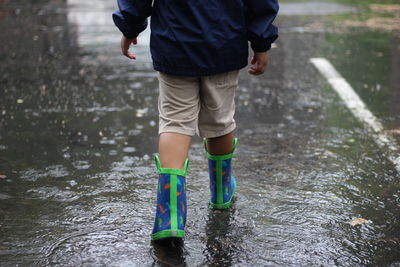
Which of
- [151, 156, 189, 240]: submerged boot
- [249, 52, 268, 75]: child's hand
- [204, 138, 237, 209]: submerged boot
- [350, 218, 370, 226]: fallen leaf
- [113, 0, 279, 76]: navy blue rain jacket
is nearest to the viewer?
[113, 0, 279, 76]: navy blue rain jacket

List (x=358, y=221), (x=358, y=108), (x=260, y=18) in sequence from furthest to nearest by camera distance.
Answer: (x=358, y=108) → (x=358, y=221) → (x=260, y=18)

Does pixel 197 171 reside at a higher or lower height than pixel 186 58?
lower

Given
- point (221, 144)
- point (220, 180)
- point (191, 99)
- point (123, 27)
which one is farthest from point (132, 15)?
point (220, 180)

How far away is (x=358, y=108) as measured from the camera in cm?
601

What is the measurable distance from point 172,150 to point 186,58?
470 mm

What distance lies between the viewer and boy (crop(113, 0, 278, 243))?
124 inches

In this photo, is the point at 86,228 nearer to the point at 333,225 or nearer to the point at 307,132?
the point at 333,225

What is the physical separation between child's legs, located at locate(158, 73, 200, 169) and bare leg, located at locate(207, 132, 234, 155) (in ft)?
1.14

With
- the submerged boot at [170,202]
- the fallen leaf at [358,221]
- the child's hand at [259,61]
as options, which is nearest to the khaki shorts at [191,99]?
the child's hand at [259,61]

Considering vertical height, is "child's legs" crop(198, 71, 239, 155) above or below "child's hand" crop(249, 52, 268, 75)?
below

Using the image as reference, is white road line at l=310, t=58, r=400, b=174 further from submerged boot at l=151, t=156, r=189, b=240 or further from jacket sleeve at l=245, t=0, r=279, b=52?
submerged boot at l=151, t=156, r=189, b=240

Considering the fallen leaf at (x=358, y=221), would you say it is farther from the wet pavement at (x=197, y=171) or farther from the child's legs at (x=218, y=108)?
the child's legs at (x=218, y=108)

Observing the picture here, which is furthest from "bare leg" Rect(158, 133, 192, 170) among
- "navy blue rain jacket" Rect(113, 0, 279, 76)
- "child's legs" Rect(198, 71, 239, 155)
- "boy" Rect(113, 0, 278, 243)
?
"navy blue rain jacket" Rect(113, 0, 279, 76)

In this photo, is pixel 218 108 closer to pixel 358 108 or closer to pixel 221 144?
pixel 221 144
